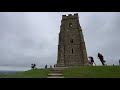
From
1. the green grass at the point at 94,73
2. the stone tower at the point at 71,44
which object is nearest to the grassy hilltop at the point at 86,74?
the green grass at the point at 94,73

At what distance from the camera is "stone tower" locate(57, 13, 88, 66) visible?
4719 cm

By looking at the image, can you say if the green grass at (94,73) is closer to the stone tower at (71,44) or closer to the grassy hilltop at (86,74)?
the grassy hilltop at (86,74)

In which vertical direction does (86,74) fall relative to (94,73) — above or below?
below

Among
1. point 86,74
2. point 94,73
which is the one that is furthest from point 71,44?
point 86,74

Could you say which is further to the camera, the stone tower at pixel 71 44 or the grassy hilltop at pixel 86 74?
the stone tower at pixel 71 44

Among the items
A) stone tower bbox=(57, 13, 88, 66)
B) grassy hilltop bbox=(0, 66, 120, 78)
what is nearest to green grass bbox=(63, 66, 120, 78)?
grassy hilltop bbox=(0, 66, 120, 78)

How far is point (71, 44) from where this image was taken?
49.2 meters

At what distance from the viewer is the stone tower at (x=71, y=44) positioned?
1858 inches

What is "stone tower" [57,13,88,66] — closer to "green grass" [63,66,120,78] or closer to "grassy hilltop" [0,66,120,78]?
"grassy hilltop" [0,66,120,78]

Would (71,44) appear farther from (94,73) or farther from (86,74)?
(86,74)

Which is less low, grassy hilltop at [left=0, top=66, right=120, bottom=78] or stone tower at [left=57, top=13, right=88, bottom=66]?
stone tower at [left=57, top=13, right=88, bottom=66]
